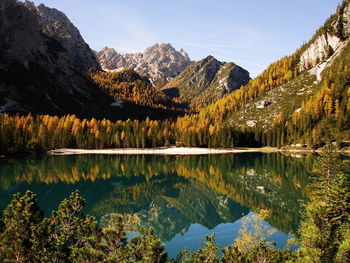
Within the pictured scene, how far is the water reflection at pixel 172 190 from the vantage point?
167ft

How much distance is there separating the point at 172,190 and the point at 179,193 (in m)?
3.68

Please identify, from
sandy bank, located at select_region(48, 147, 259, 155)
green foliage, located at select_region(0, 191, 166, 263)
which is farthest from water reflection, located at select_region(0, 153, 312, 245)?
sandy bank, located at select_region(48, 147, 259, 155)

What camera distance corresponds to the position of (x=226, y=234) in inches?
1630

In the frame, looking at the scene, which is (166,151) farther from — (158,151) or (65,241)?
(65,241)

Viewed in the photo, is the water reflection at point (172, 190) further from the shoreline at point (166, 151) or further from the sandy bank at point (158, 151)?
the sandy bank at point (158, 151)

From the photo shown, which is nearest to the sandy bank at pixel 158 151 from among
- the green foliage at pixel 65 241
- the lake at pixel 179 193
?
the lake at pixel 179 193

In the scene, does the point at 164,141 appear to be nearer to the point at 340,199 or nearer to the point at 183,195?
the point at 183,195

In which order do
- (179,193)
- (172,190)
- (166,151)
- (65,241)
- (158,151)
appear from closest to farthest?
(65,241)
(179,193)
(172,190)
(158,151)
(166,151)

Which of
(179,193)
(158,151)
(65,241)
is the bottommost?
(179,193)

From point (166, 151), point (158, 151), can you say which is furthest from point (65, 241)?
point (166, 151)

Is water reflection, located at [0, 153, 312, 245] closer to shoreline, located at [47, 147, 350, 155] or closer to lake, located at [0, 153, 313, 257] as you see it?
lake, located at [0, 153, 313, 257]

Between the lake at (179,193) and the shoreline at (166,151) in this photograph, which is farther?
the shoreline at (166,151)

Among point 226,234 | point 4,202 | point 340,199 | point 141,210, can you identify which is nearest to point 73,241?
point 340,199

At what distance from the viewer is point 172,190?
74250 millimetres
